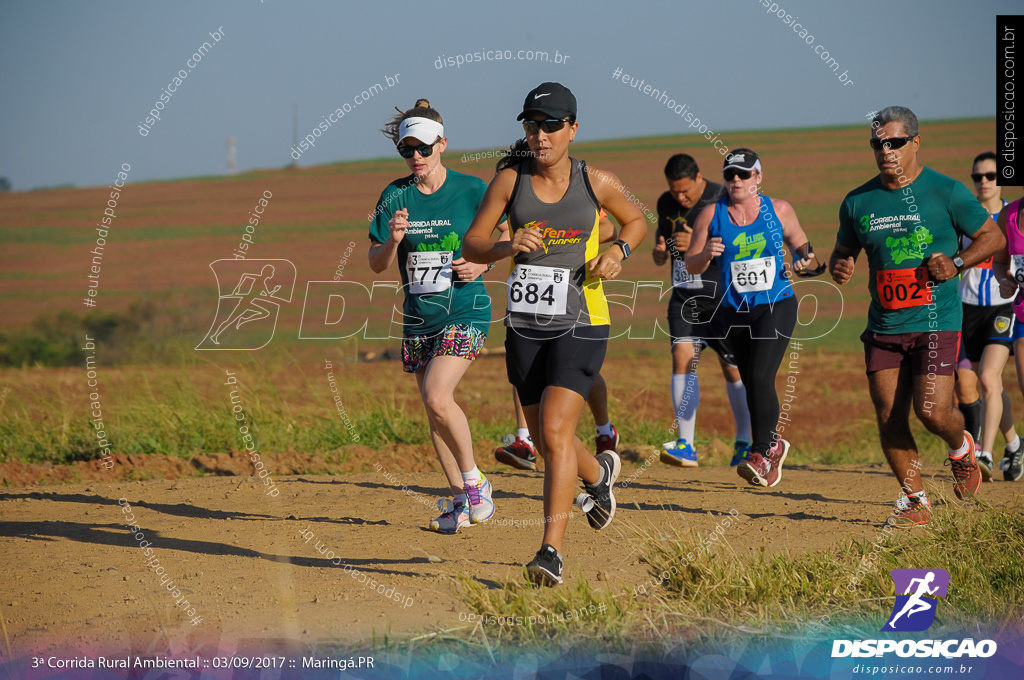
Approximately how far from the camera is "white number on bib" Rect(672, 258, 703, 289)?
808 cm

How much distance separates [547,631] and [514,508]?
9.22 ft

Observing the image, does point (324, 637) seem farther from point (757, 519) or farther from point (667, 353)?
point (667, 353)

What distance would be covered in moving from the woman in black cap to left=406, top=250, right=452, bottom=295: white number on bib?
0.84m

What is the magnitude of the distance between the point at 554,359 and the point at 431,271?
4.50ft

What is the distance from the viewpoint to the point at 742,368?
22.5 feet

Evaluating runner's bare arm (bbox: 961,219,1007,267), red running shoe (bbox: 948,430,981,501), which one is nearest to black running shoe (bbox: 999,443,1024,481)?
red running shoe (bbox: 948,430,981,501)

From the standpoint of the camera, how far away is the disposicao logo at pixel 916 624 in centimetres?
383

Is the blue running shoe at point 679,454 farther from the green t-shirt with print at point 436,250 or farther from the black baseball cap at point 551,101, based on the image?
the black baseball cap at point 551,101

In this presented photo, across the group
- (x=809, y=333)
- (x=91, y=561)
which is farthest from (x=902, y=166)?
(x=809, y=333)

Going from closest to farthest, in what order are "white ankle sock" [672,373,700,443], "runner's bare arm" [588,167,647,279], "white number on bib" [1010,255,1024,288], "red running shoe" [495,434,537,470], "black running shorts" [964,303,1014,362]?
"runner's bare arm" [588,167,647,279] < "white number on bib" [1010,255,1024,288] < "black running shorts" [964,303,1014,362] < "red running shoe" [495,434,537,470] < "white ankle sock" [672,373,700,443]

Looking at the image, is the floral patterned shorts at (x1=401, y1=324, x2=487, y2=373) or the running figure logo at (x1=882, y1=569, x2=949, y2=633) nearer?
the running figure logo at (x1=882, y1=569, x2=949, y2=633)

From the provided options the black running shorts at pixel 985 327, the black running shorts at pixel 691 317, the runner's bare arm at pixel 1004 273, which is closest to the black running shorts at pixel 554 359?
the black running shorts at pixel 691 317

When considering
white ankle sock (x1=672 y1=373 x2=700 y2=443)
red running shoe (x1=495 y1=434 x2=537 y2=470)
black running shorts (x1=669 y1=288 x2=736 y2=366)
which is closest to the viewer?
red running shoe (x1=495 y1=434 x2=537 y2=470)

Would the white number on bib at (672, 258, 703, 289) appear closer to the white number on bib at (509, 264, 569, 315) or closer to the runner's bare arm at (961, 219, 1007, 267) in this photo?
the runner's bare arm at (961, 219, 1007, 267)
